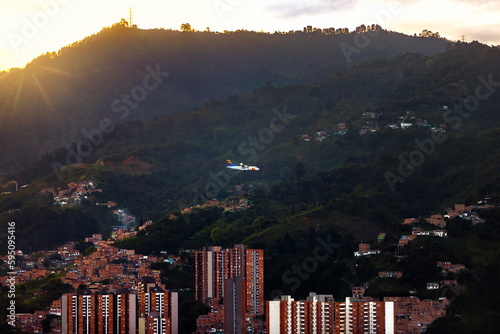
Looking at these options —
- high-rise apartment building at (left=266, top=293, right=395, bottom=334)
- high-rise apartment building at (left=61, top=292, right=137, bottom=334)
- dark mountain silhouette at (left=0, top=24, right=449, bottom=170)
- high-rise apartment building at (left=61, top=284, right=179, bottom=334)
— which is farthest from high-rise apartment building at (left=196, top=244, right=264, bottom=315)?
dark mountain silhouette at (left=0, top=24, right=449, bottom=170)

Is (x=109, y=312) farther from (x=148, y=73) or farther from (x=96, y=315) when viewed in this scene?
(x=148, y=73)

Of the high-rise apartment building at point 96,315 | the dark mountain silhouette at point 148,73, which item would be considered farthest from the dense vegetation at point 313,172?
the high-rise apartment building at point 96,315

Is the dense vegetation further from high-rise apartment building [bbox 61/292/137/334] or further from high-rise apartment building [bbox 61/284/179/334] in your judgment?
high-rise apartment building [bbox 61/292/137/334]

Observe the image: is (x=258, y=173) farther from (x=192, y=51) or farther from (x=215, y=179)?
(x=192, y=51)

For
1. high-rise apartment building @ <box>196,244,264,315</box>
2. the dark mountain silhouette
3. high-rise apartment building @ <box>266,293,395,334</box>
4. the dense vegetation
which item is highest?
the dark mountain silhouette

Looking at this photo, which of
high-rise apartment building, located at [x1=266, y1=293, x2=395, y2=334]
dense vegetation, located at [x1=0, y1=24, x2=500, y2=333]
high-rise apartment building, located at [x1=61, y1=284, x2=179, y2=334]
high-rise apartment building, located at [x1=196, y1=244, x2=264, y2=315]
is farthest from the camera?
dense vegetation, located at [x1=0, y1=24, x2=500, y2=333]

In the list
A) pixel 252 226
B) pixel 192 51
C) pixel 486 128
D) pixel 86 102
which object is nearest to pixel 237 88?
pixel 192 51

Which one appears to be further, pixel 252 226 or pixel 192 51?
pixel 192 51

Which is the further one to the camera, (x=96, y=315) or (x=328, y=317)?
(x=96, y=315)

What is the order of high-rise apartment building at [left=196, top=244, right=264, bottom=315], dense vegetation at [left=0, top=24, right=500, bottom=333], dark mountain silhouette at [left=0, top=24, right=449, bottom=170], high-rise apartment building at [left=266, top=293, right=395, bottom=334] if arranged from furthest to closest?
dark mountain silhouette at [left=0, top=24, right=449, bottom=170]
dense vegetation at [left=0, top=24, right=500, bottom=333]
high-rise apartment building at [left=196, top=244, right=264, bottom=315]
high-rise apartment building at [left=266, top=293, right=395, bottom=334]

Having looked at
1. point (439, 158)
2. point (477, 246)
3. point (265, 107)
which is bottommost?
point (477, 246)

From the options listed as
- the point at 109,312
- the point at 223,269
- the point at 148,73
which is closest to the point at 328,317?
the point at 109,312
